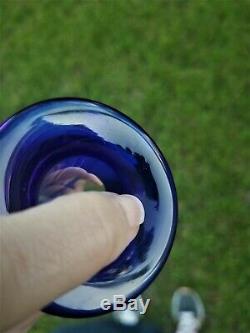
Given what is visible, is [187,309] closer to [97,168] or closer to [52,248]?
[97,168]

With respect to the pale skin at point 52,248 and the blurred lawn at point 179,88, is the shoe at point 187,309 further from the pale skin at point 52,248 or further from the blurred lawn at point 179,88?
the pale skin at point 52,248

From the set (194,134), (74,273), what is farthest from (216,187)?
(74,273)

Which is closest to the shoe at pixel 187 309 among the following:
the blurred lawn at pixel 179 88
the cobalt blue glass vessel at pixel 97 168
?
the blurred lawn at pixel 179 88

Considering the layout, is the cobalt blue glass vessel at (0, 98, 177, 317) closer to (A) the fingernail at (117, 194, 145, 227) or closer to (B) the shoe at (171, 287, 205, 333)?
(A) the fingernail at (117, 194, 145, 227)

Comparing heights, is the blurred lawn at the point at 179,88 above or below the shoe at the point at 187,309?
A: above

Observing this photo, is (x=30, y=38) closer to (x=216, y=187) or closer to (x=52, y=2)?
(x=52, y=2)

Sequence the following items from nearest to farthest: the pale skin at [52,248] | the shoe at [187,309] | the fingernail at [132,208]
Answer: the pale skin at [52,248], the fingernail at [132,208], the shoe at [187,309]
